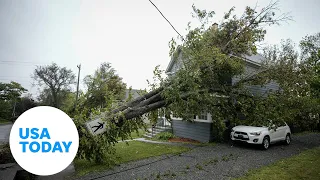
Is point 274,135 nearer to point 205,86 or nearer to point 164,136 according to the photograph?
point 205,86

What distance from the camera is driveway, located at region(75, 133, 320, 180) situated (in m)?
5.57

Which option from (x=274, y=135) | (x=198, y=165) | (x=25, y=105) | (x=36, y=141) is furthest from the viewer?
(x=274, y=135)

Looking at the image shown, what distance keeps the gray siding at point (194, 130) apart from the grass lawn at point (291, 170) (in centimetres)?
450

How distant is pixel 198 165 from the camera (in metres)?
6.57

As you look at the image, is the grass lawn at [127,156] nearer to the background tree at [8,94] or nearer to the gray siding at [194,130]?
the gray siding at [194,130]

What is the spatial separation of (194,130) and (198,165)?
5662mm

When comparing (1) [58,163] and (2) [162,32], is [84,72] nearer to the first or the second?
(2) [162,32]

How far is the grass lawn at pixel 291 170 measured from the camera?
5402mm

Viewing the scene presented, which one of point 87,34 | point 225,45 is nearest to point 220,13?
point 225,45

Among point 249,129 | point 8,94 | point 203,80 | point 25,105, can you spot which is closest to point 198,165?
point 203,80

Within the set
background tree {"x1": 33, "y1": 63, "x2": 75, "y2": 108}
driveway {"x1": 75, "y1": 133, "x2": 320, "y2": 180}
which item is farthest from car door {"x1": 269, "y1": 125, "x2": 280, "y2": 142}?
background tree {"x1": 33, "y1": 63, "x2": 75, "y2": 108}

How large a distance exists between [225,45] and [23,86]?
1653cm

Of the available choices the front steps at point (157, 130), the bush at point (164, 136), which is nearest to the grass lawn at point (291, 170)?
the bush at point (164, 136)

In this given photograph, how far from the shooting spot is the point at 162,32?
8391mm
